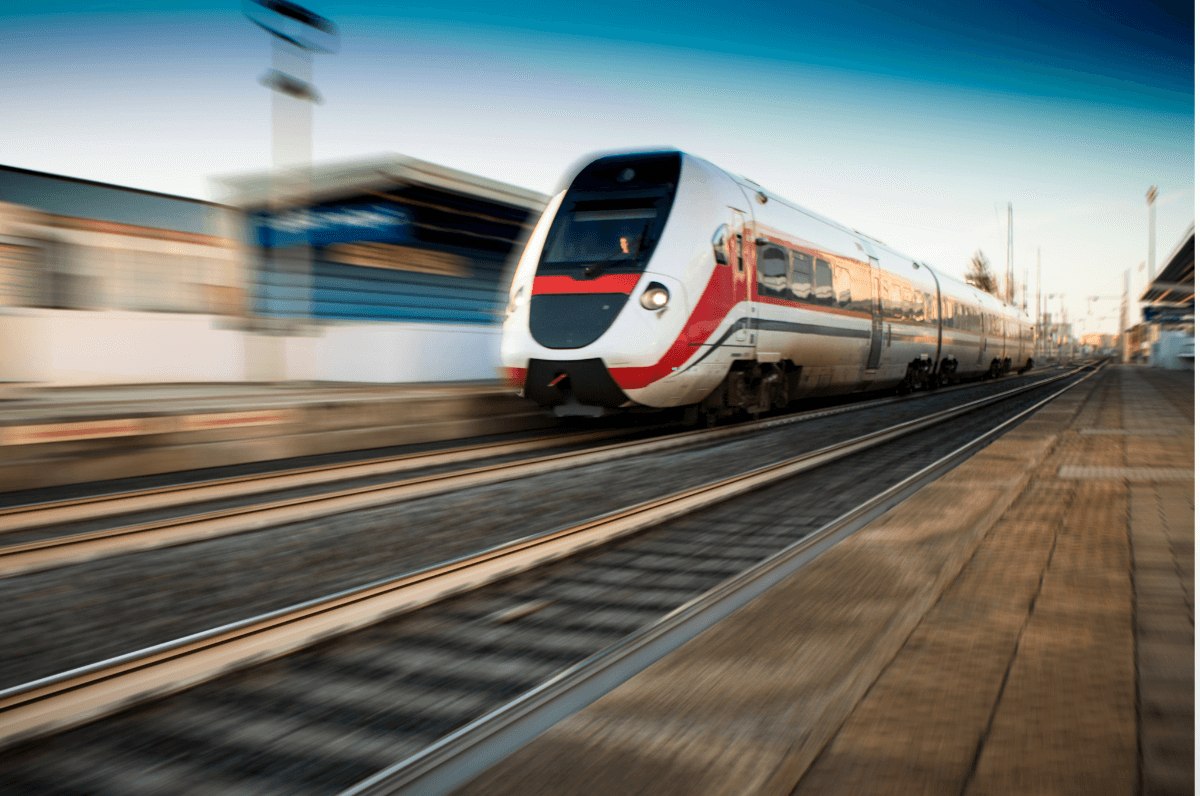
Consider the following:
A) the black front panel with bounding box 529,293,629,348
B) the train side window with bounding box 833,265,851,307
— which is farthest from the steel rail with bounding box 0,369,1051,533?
the train side window with bounding box 833,265,851,307

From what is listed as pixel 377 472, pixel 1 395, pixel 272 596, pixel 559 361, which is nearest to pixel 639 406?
pixel 559 361

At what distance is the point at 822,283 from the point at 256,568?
10.7m

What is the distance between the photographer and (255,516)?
5082 mm

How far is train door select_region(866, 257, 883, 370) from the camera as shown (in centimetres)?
1555

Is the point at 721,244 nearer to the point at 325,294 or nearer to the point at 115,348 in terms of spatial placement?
the point at 325,294

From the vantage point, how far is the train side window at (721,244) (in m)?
9.81

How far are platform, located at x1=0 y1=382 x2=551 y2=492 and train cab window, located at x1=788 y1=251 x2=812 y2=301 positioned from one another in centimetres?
390

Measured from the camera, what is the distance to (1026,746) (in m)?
1.80

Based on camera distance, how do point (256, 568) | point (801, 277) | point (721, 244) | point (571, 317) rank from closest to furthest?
point (256, 568) → point (571, 317) → point (721, 244) → point (801, 277)

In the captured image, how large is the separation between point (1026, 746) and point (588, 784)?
0.89 m

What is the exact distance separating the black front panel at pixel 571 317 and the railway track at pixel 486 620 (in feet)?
12.2

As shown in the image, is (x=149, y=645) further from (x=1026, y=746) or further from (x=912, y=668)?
(x=1026, y=746)

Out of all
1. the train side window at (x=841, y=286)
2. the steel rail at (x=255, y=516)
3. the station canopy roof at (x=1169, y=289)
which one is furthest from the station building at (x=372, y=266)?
the station canopy roof at (x=1169, y=289)

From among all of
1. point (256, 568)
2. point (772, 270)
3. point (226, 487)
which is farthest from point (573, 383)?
point (256, 568)
